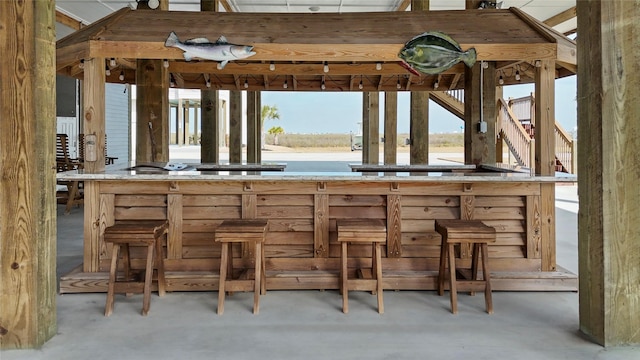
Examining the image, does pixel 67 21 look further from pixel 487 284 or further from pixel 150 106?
pixel 487 284

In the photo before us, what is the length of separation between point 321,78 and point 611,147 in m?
5.06

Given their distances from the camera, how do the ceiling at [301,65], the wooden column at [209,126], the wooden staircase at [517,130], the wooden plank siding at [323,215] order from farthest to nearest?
1. the wooden staircase at [517,130]
2. the wooden column at [209,126]
3. the ceiling at [301,65]
4. the wooden plank siding at [323,215]

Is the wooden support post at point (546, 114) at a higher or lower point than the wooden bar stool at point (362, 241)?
higher

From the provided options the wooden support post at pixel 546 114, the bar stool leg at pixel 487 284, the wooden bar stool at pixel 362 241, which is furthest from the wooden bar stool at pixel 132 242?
the wooden support post at pixel 546 114

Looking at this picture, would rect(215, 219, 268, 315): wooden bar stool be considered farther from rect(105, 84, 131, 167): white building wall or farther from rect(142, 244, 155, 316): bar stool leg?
rect(105, 84, 131, 167): white building wall

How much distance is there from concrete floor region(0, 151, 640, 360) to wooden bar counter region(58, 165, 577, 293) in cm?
27

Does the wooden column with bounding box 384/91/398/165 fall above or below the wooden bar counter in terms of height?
above

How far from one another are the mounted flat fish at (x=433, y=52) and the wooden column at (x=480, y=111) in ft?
5.45

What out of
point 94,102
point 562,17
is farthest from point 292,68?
point 562,17

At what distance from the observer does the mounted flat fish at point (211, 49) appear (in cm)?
407

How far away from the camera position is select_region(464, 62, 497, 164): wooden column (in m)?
5.68

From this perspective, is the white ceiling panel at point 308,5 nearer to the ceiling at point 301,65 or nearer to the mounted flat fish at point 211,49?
the ceiling at point 301,65

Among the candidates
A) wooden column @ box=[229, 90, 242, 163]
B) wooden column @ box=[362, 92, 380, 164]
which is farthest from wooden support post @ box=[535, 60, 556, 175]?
wooden column @ box=[229, 90, 242, 163]

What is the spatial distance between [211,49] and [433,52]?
200 centimetres
